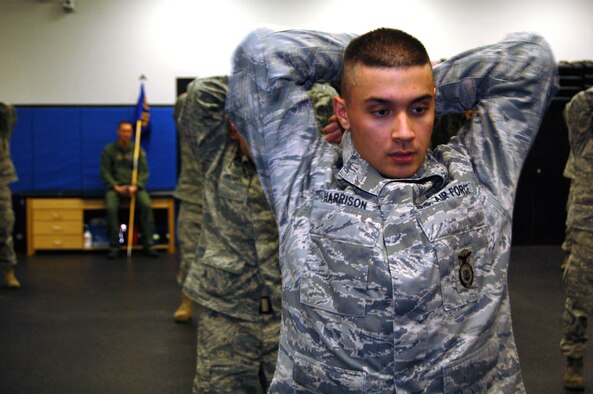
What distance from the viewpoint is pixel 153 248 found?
884 centimetres

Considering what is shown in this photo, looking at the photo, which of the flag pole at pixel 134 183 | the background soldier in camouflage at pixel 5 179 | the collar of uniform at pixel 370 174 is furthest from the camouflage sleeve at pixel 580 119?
the flag pole at pixel 134 183

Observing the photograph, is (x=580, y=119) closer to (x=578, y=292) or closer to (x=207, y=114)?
(x=578, y=292)

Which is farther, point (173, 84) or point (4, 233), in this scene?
point (173, 84)

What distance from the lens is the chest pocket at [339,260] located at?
4.34 feet

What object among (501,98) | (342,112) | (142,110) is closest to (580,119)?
(501,98)

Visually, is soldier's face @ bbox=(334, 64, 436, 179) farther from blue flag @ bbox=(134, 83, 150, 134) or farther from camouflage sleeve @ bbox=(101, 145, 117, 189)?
blue flag @ bbox=(134, 83, 150, 134)

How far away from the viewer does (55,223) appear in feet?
29.1

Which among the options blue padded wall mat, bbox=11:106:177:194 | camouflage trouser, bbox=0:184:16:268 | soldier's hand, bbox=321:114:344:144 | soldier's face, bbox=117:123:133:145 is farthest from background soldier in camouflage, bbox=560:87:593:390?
blue padded wall mat, bbox=11:106:177:194

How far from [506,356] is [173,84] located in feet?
28.3

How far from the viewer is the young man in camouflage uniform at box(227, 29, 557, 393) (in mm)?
1304

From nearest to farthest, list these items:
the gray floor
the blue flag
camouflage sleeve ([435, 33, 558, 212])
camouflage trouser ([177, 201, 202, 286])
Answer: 1. camouflage sleeve ([435, 33, 558, 212])
2. the gray floor
3. camouflage trouser ([177, 201, 202, 286])
4. the blue flag

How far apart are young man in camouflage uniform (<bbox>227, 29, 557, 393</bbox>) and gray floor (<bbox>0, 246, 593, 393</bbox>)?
264cm

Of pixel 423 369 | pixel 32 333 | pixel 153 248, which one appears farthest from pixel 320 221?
pixel 153 248

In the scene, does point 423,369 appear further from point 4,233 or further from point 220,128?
point 4,233
